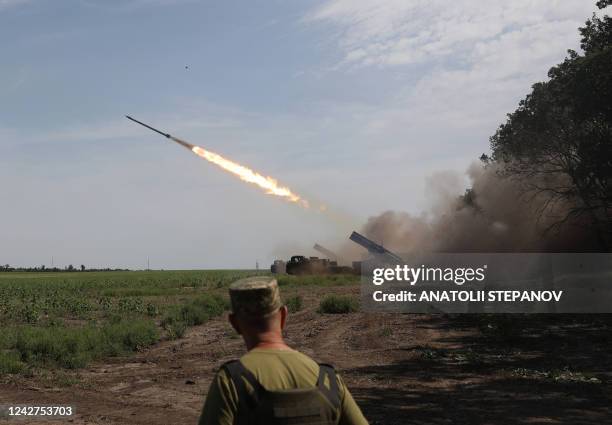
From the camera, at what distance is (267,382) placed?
2711 millimetres

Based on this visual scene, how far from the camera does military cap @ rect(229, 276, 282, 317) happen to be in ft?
9.25

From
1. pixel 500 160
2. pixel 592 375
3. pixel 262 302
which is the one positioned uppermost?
pixel 500 160

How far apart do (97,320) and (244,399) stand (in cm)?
2649

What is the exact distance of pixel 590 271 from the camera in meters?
37.4

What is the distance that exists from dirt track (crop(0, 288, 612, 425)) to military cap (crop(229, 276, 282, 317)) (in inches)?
331

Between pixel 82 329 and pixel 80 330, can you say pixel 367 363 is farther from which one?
pixel 82 329

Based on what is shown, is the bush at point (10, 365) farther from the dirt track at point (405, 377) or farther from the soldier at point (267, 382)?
the soldier at point (267, 382)

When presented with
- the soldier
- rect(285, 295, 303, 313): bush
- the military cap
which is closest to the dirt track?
rect(285, 295, 303, 313): bush

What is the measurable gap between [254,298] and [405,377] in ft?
40.7

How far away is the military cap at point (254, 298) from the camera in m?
2.82

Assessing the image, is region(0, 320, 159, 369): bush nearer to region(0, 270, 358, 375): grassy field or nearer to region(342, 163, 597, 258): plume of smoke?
region(0, 270, 358, 375): grassy field

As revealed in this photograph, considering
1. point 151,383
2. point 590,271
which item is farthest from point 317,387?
point 590,271

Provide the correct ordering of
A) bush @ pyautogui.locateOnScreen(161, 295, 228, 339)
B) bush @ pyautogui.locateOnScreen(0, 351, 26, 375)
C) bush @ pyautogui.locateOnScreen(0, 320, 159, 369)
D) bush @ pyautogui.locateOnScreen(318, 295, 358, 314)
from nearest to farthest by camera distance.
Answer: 1. bush @ pyautogui.locateOnScreen(0, 351, 26, 375)
2. bush @ pyautogui.locateOnScreen(0, 320, 159, 369)
3. bush @ pyautogui.locateOnScreen(161, 295, 228, 339)
4. bush @ pyautogui.locateOnScreen(318, 295, 358, 314)

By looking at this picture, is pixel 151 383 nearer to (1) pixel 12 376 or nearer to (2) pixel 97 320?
(1) pixel 12 376
